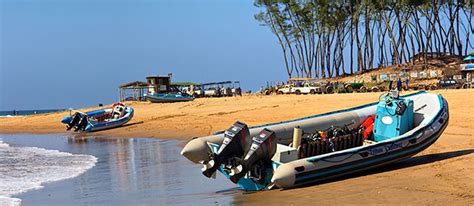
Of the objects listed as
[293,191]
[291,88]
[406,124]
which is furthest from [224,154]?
[291,88]

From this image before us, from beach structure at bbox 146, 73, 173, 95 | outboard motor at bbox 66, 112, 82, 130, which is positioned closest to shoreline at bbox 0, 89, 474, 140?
outboard motor at bbox 66, 112, 82, 130

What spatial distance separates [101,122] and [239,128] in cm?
1986

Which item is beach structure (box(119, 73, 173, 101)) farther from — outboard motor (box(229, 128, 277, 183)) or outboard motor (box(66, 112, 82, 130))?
outboard motor (box(229, 128, 277, 183))

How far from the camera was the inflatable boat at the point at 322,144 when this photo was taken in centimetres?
935

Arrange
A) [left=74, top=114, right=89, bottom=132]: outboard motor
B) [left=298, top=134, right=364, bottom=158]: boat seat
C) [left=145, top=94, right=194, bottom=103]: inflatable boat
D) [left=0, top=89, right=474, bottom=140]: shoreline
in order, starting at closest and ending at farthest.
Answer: [left=298, top=134, right=364, bottom=158]: boat seat
[left=0, top=89, right=474, bottom=140]: shoreline
[left=74, top=114, right=89, bottom=132]: outboard motor
[left=145, top=94, right=194, bottom=103]: inflatable boat

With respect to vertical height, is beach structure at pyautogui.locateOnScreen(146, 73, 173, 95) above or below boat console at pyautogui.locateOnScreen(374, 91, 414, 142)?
above

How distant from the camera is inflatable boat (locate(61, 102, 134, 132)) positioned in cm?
2823

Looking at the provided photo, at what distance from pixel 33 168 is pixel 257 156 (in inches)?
318

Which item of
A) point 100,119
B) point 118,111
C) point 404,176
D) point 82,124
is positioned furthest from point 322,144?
point 100,119

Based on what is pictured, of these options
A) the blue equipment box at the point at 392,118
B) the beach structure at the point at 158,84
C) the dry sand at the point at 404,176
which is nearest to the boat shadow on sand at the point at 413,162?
the dry sand at the point at 404,176

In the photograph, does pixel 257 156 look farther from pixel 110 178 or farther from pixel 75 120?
pixel 75 120

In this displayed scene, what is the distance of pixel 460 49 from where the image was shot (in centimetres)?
5250

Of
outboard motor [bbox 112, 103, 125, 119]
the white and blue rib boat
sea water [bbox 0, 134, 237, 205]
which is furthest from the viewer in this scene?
outboard motor [bbox 112, 103, 125, 119]

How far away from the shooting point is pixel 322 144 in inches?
417
